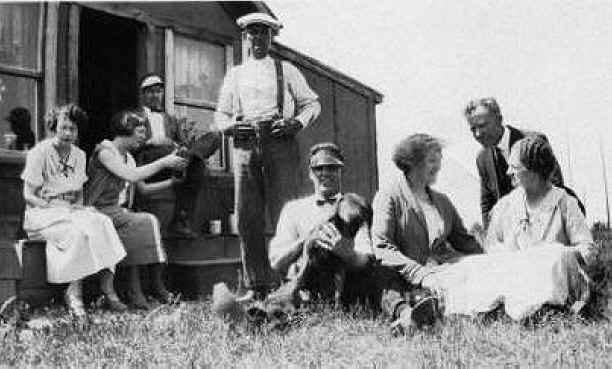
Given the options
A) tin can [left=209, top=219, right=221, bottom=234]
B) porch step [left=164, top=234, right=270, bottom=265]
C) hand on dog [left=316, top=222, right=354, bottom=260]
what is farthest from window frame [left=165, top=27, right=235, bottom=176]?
hand on dog [left=316, top=222, right=354, bottom=260]

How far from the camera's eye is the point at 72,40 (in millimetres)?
6629

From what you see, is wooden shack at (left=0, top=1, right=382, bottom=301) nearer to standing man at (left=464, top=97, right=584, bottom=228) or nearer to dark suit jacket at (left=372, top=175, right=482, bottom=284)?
dark suit jacket at (left=372, top=175, right=482, bottom=284)

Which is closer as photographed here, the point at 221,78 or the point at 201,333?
the point at 201,333

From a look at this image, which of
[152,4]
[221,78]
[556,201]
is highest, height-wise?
[152,4]

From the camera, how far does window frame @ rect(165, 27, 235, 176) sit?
762 centimetres

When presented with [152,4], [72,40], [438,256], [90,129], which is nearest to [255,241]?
[438,256]

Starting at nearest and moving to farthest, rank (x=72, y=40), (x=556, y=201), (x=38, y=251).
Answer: (x=556, y=201) → (x=38, y=251) → (x=72, y=40)

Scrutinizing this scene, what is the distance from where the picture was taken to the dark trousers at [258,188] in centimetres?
527

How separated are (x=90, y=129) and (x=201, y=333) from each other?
18.3 feet

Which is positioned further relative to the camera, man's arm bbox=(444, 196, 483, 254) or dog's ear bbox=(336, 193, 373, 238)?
man's arm bbox=(444, 196, 483, 254)

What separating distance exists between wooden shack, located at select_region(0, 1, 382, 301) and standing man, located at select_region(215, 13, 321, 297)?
273mm

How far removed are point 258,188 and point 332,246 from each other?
4.90ft

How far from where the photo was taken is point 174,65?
775 centimetres

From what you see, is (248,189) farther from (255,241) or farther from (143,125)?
(143,125)
